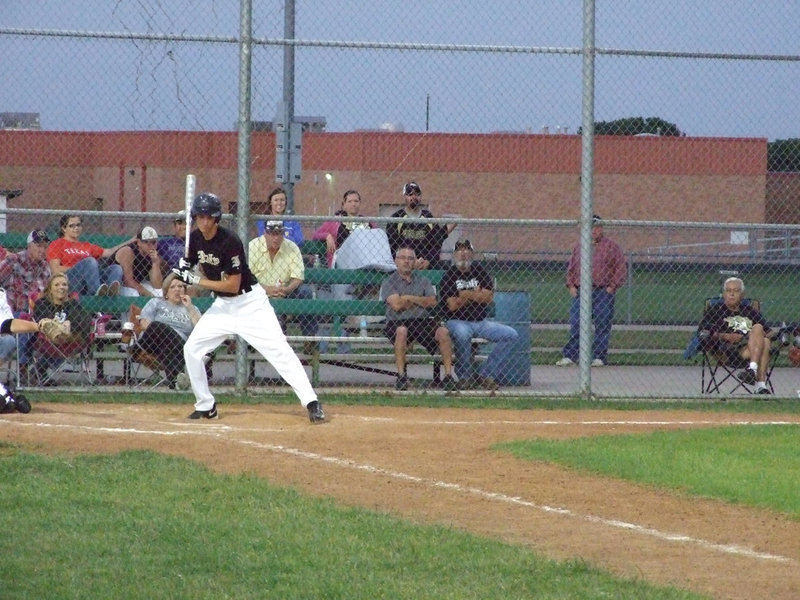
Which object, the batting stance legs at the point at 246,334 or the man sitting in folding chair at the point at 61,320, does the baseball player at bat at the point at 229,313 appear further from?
the man sitting in folding chair at the point at 61,320

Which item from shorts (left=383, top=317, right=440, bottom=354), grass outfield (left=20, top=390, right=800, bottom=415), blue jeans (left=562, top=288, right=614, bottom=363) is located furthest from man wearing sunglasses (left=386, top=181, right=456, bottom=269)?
blue jeans (left=562, top=288, right=614, bottom=363)

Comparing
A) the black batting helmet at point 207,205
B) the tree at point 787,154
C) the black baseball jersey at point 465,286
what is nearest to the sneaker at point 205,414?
the black batting helmet at point 207,205

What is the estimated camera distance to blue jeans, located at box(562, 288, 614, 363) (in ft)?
50.3

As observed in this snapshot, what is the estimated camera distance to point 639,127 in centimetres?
1377

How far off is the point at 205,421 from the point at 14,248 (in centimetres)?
455

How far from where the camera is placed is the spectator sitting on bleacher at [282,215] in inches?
523

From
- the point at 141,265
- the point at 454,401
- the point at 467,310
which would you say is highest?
the point at 141,265

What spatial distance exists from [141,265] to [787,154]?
6688 mm

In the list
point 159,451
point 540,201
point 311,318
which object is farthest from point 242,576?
point 540,201

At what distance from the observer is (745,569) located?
637 cm

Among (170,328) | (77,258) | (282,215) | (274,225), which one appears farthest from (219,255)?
(77,258)

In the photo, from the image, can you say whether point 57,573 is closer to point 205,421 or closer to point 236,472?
point 236,472

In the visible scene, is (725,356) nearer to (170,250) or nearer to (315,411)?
(315,411)

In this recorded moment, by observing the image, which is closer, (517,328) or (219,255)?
(219,255)
